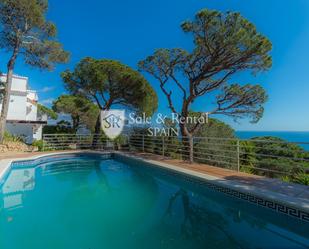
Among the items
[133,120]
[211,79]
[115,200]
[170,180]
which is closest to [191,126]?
[211,79]

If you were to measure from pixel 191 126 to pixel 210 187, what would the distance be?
20.9 feet

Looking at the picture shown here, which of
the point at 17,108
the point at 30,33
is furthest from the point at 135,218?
the point at 17,108

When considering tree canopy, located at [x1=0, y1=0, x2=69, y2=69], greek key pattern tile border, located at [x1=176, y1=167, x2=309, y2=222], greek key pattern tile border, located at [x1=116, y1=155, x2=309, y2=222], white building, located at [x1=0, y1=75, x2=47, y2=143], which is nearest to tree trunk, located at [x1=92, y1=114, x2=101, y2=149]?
tree canopy, located at [x1=0, y1=0, x2=69, y2=69]

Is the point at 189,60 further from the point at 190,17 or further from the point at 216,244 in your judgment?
the point at 216,244

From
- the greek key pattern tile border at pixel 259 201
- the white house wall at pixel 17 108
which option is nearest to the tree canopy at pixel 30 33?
the white house wall at pixel 17 108

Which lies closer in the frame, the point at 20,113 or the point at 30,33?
the point at 30,33

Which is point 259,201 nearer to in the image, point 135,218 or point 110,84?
point 135,218

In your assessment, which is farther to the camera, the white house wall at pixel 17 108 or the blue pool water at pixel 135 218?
the white house wall at pixel 17 108

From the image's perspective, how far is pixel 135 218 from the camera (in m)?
4.04

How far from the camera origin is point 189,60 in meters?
10.5

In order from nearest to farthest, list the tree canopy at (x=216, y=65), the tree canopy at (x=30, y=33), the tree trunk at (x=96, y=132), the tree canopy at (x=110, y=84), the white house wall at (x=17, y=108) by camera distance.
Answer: the tree canopy at (x=216, y=65) < the tree canopy at (x=30, y=33) < the tree canopy at (x=110, y=84) < the tree trunk at (x=96, y=132) < the white house wall at (x=17, y=108)

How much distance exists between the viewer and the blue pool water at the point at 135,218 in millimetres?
3133

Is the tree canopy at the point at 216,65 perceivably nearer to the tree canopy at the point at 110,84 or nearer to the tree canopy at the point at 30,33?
the tree canopy at the point at 110,84

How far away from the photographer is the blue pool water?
123 inches
